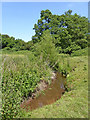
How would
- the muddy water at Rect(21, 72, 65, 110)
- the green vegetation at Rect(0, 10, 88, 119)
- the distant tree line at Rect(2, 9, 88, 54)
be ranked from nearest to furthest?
the green vegetation at Rect(0, 10, 88, 119)
the muddy water at Rect(21, 72, 65, 110)
the distant tree line at Rect(2, 9, 88, 54)

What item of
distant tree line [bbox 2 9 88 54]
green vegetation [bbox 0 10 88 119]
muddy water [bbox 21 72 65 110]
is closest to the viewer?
green vegetation [bbox 0 10 88 119]

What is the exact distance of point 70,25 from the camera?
1858cm

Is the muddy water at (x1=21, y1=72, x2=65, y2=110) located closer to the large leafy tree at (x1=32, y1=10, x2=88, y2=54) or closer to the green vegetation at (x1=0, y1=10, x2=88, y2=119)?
the green vegetation at (x1=0, y1=10, x2=88, y2=119)

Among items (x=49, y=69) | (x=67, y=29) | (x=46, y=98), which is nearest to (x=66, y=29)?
(x=67, y=29)

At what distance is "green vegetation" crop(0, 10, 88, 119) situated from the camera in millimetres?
2789

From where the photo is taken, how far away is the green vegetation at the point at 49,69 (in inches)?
110

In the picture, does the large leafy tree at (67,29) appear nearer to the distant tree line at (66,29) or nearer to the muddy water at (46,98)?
the distant tree line at (66,29)

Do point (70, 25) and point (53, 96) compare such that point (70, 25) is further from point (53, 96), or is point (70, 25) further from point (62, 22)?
point (53, 96)

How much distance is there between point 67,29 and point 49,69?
1442 cm

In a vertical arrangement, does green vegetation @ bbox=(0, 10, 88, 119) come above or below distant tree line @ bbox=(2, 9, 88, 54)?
below

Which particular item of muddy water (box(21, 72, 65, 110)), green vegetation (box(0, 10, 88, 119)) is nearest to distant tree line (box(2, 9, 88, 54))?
green vegetation (box(0, 10, 88, 119))

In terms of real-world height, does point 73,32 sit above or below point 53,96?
above

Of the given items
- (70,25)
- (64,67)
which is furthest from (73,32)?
(64,67)

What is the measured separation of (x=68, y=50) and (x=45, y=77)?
48.4ft
